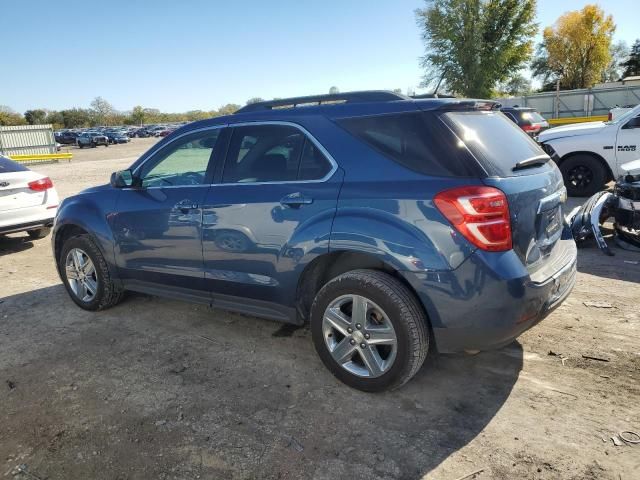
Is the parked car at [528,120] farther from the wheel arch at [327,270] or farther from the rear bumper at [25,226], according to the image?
the wheel arch at [327,270]

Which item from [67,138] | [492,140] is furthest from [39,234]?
[67,138]

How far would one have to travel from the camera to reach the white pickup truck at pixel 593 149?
8.43 meters

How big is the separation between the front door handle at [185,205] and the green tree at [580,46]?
64.7m

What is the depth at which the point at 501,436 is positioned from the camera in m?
2.67

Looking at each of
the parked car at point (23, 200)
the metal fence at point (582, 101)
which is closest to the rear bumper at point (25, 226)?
the parked car at point (23, 200)

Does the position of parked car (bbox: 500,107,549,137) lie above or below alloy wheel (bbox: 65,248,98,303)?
above

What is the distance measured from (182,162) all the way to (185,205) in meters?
0.46

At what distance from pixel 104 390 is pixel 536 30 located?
47.5 metres

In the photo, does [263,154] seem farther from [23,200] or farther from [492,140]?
[23,200]

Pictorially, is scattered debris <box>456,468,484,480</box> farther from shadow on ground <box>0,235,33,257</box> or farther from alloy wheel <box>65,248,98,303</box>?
shadow on ground <box>0,235,33,257</box>

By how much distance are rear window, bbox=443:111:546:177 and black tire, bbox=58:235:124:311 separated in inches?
132

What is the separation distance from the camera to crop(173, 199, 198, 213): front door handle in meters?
3.79

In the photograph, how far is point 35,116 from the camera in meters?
91.1

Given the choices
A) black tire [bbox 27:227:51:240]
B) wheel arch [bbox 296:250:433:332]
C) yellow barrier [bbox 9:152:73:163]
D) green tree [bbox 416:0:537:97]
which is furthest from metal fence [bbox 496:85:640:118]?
wheel arch [bbox 296:250:433:332]
